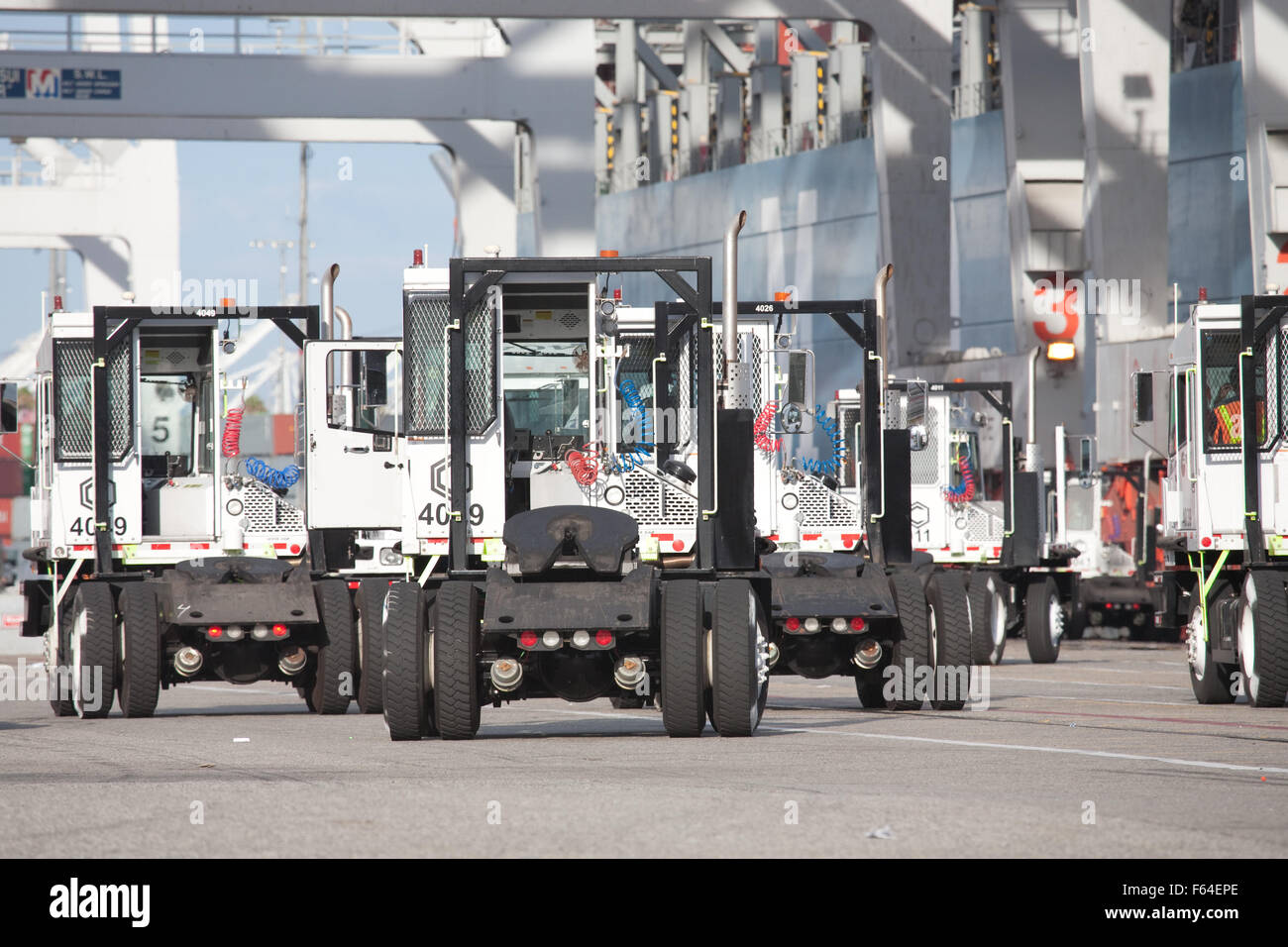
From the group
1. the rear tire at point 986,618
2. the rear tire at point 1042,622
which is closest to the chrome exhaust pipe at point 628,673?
the rear tire at point 986,618

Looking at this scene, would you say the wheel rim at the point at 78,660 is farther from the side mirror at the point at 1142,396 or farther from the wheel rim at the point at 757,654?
the side mirror at the point at 1142,396

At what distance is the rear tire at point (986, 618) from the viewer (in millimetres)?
27688

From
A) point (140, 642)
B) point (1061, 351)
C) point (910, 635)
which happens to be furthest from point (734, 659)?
point (1061, 351)

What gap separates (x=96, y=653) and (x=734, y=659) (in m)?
6.20

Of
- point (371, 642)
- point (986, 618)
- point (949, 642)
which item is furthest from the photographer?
point (986, 618)

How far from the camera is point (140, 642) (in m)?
17.3

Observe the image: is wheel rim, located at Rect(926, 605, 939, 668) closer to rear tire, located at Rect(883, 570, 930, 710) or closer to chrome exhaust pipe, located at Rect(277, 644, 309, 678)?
rear tire, located at Rect(883, 570, 930, 710)

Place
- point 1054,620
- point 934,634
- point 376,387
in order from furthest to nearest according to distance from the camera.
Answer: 1. point 1054,620
2. point 934,634
3. point 376,387

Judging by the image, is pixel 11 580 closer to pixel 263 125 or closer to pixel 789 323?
pixel 263 125

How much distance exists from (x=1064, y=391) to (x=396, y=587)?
81.4 feet

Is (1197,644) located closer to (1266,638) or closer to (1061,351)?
(1266,638)

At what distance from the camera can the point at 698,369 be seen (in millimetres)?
14219

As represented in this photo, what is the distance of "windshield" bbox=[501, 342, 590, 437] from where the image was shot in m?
15.3
